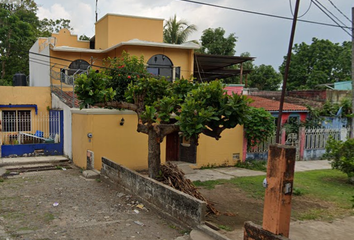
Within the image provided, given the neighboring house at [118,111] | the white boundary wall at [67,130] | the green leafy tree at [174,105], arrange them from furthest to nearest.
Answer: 1. the white boundary wall at [67,130]
2. the neighboring house at [118,111]
3. the green leafy tree at [174,105]

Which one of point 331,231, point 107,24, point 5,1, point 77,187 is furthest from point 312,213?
point 5,1

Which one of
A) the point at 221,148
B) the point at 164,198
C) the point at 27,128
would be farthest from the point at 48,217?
the point at 27,128

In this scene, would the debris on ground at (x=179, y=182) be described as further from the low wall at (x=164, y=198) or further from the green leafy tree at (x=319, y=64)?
the green leafy tree at (x=319, y=64)

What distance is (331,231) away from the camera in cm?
663

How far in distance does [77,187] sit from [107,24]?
10918 mm

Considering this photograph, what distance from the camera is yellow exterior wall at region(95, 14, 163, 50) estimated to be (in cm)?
1742

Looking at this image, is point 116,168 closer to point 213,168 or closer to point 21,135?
point 213,168

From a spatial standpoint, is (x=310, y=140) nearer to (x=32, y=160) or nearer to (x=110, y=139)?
(x=110, y=139)

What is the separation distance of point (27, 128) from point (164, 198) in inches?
434

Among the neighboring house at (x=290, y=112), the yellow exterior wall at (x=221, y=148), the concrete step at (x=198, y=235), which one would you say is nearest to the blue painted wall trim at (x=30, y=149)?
the yellow exterior wall at (x=221, y=148)

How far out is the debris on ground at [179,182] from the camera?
25.2 ft

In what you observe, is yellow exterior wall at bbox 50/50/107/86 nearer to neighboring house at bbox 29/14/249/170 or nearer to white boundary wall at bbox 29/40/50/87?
neighboring house at bbox 29/14/249/170

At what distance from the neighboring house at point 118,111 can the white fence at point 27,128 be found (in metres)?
0.88

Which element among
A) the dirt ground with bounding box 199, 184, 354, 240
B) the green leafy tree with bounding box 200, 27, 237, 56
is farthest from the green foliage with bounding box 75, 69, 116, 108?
the green leafy tree with bounding box 200, 27, 237, 56
